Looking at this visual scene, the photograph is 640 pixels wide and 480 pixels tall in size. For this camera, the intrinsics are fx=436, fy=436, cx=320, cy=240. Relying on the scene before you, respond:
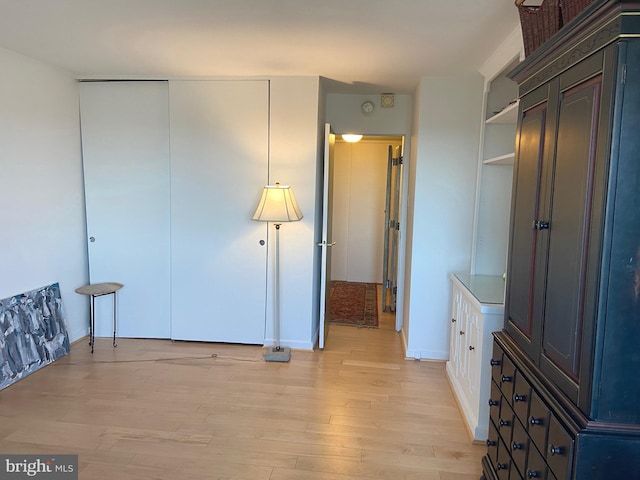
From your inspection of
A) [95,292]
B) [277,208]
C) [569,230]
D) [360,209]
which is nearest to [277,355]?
[277,208]

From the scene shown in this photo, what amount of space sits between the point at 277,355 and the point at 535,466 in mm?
2380

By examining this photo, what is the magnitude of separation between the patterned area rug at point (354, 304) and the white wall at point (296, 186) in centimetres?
101

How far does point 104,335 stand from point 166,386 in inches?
51.5

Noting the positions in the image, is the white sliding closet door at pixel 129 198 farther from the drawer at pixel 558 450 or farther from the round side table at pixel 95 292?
the drawer at pixel 558 450

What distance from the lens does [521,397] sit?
1657 mm

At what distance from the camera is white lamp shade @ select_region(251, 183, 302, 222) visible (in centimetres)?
342

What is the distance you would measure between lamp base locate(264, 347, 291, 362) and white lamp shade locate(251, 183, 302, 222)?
1128 mm

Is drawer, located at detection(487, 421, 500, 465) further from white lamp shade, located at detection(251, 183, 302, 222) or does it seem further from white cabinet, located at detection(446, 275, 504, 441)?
white lamp shade, located at detection(251, 183, 302, 222)

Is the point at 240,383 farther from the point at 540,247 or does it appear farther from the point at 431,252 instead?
the point at 540,247

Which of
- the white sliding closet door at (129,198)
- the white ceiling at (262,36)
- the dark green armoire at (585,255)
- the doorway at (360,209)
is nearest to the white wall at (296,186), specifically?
the white ceiling at (262,36)

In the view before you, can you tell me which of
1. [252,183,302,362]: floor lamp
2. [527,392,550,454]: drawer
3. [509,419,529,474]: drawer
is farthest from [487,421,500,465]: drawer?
[252,183,302,362]: floor lamp

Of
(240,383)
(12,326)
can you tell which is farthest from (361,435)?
(12,326)

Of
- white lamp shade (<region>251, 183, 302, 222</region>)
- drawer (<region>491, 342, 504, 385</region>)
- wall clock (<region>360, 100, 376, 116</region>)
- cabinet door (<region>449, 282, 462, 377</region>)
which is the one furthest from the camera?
wall clock (<region>360, 100, 376, 116</region>)

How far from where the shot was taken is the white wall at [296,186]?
362 centimetres
